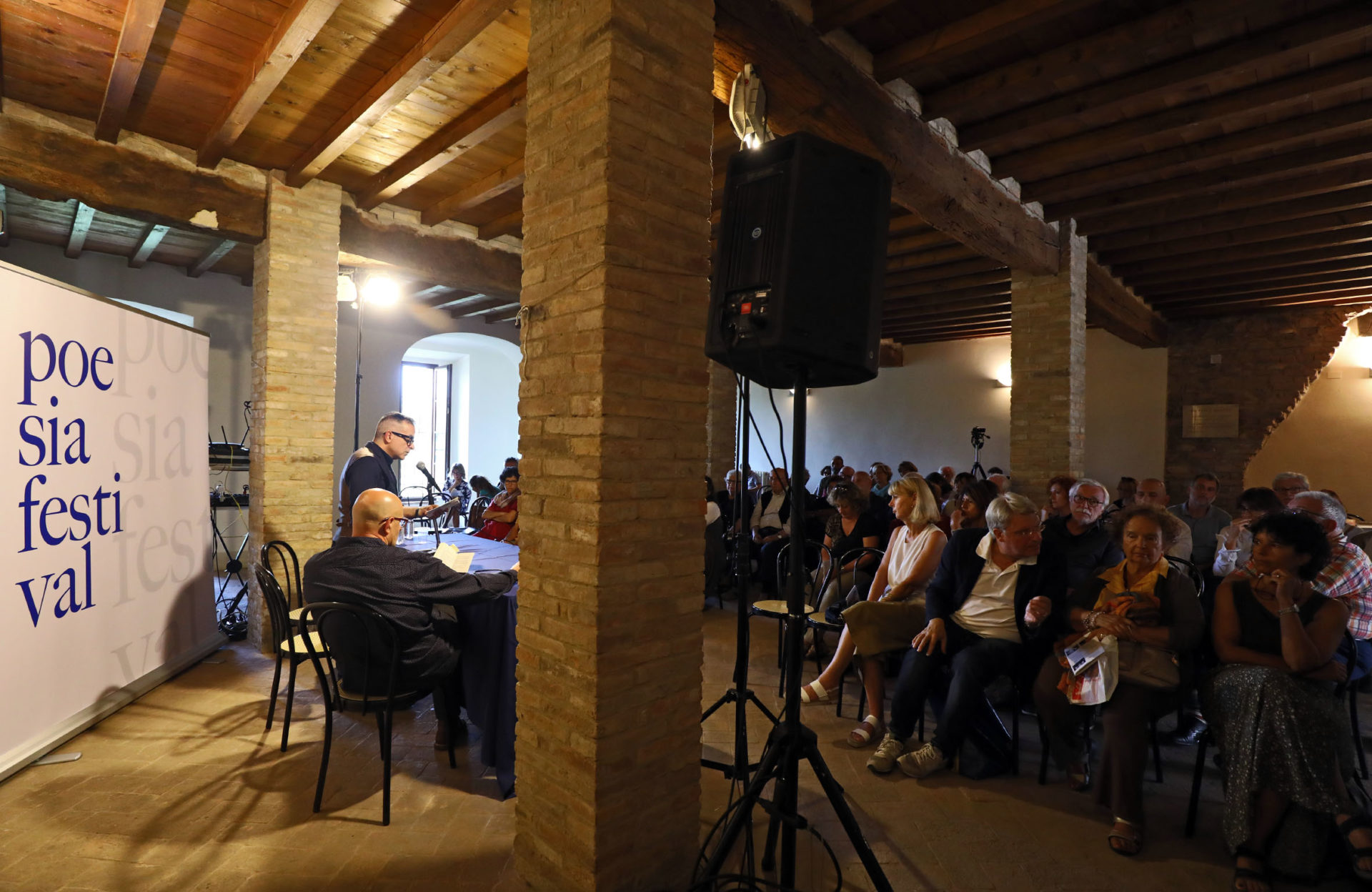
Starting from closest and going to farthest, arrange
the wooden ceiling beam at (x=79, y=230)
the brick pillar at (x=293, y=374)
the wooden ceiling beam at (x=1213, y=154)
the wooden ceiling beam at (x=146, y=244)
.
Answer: the wooden ceiling beam at (x=1213, y=154) → the brick pillar at (x=293, y=374) → the wooden ceiling beam at (x=79, y=230) → the wooden ceiling beam at (x=146, y=244)

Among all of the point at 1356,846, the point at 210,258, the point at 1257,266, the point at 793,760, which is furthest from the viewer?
the point at 210,258

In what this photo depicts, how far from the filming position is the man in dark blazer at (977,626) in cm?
311

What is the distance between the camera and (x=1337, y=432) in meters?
9.91

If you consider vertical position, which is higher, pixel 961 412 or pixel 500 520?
pixel 961 412

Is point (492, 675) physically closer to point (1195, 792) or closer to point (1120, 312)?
point (1195, 792)

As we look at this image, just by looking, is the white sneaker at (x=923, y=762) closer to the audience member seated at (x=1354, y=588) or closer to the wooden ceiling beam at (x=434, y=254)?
the audience member seated at (x=1354, y=588)

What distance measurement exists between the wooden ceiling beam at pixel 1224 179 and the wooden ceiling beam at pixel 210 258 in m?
7.57

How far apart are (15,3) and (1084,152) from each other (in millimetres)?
5672

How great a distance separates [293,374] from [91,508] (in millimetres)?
1603

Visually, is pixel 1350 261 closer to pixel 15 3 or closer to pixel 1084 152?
pixel 1084 152

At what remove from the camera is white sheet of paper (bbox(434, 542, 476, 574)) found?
343 cm

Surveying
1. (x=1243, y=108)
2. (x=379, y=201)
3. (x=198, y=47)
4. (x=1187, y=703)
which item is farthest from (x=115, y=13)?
(x=1187, y=703)

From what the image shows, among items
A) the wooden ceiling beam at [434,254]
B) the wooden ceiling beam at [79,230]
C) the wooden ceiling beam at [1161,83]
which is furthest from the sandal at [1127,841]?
the wooden ceiling beam at [79,230]

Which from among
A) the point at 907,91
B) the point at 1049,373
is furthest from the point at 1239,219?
the point at 907,91
